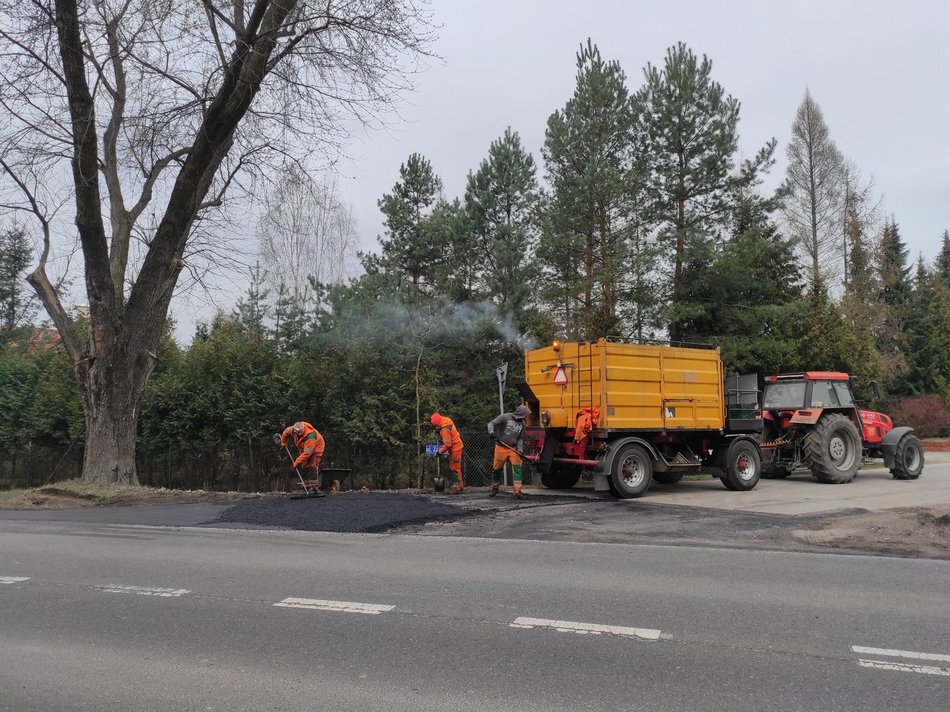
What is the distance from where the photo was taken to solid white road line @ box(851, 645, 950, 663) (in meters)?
4.45

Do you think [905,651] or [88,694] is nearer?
[88,694]

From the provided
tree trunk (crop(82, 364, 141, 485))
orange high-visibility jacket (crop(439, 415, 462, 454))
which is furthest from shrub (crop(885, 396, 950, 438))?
tree trunk (crop(82, 364, 141, 485))

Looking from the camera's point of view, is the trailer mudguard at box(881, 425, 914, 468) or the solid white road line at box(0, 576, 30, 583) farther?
the trailer mudguard at box(881, 425, 914, 468)

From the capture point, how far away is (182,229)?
14.7 meters

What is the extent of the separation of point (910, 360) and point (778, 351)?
23.0 metres

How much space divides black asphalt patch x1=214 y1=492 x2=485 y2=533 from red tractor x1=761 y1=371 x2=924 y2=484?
845cm

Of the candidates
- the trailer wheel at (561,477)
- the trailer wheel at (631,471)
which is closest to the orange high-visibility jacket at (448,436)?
the trailer wheel at (561,477)

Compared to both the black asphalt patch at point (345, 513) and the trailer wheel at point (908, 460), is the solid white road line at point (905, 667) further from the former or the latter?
the trailer wheel at point (908, 460)

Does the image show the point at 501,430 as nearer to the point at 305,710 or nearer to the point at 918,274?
the point at 305,710

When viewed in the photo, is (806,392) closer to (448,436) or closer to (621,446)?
(621,446)

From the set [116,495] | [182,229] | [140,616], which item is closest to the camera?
[140,616]

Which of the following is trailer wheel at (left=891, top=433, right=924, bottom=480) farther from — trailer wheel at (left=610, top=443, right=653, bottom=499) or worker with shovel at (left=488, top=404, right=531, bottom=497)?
worker with shovel at (left=488, top=404, right=531, bottom=497)

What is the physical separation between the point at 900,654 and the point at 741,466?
10.1 m

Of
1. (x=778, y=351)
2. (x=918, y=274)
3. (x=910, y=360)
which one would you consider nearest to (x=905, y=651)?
(x=778, y=351)
